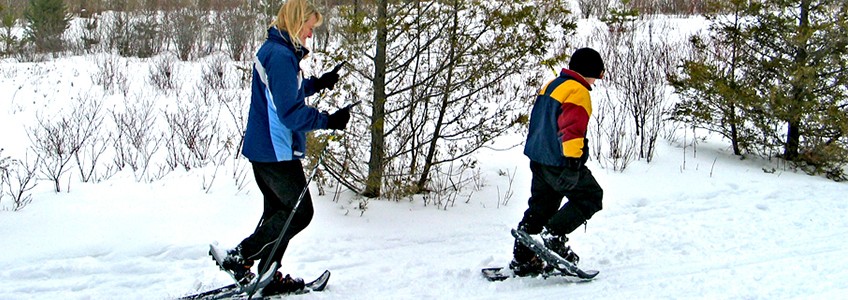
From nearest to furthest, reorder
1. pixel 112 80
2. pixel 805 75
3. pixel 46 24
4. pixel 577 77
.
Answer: pixel 577 77 → pixel 805 75 → pixel 112 80 → pixel 46 24

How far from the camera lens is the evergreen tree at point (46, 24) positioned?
16594mm

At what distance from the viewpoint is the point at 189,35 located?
16172 millimetres

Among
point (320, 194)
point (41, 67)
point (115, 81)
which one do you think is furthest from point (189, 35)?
point (320, 194)

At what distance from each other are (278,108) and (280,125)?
0.12 m

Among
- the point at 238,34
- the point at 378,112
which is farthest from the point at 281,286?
the point at 238,34

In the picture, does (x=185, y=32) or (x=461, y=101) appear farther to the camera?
(x=185, y=32)

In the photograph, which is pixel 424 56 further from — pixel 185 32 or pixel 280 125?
pixel 185 32

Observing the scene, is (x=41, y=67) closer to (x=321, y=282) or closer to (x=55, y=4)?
(x=55, y=4)

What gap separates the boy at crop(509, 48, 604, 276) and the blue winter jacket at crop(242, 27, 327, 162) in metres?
1.35

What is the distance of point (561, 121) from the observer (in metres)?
3.74

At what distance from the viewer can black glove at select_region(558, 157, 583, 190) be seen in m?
3.75

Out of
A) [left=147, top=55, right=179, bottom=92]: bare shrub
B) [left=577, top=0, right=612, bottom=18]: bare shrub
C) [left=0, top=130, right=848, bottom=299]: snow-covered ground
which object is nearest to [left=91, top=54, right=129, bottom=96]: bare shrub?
[left=147, top=55, right=179, bottom=92]: bare shrub

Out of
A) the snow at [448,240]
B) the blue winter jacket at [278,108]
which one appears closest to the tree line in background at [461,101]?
the snow at [448,240]

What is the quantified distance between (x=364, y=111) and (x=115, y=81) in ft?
26.3
